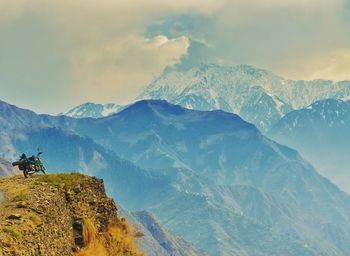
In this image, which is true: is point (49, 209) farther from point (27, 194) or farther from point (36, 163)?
point (36, 163)

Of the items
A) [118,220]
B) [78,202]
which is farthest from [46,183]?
[118,220]

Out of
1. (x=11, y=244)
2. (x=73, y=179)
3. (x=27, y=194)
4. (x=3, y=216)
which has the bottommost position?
(x=11, y=244)

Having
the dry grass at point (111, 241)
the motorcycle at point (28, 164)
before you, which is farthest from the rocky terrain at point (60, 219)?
the motorcycle at point (28, 164)

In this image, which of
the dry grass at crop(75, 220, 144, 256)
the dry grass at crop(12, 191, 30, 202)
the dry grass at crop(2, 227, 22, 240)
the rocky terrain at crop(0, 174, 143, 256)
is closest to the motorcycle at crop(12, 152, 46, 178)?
the rocky terrain at crop(0, 174, 143, 256)

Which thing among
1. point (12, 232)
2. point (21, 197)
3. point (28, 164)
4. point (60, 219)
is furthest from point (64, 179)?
point (12, 232)

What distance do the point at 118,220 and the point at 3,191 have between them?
7743 mm

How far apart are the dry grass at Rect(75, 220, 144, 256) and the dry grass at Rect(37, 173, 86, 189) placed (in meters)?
2.08

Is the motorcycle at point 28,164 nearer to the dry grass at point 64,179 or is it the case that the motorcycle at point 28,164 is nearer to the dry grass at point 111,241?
the dry grass at point 64,179

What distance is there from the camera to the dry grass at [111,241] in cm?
3312

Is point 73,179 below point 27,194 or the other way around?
the other way around

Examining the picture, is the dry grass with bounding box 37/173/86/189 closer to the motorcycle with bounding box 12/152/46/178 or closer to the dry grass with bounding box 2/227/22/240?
the motorcycle with bounding box 12/152/46/178

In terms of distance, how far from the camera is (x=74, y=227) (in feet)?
109

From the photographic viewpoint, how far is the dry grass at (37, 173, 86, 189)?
34.0m

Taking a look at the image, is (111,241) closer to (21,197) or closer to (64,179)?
(64,179)
